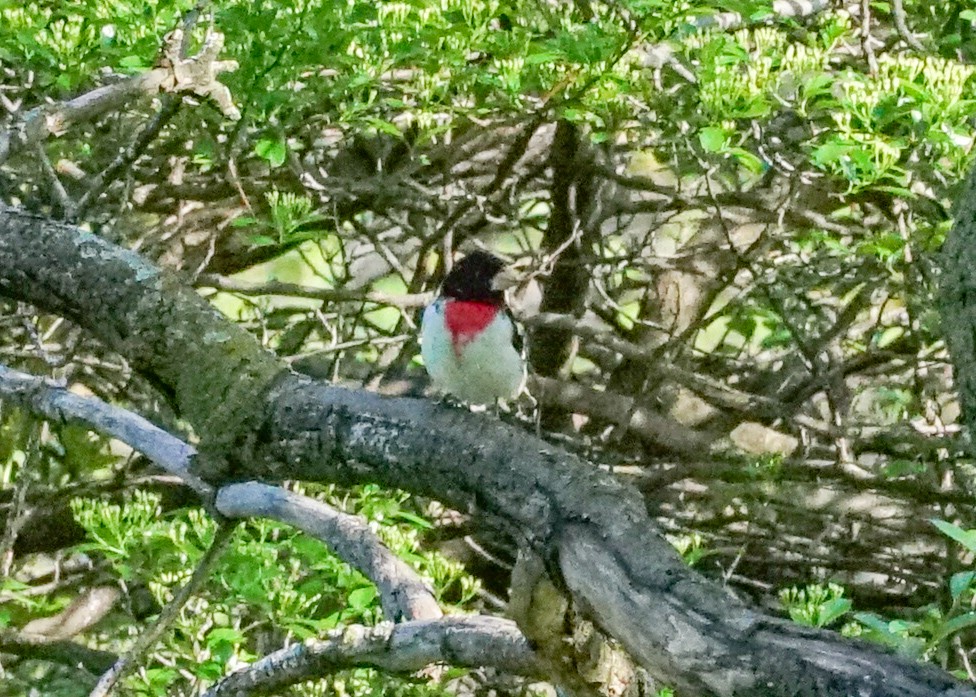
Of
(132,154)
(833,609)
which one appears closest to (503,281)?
(132,154)

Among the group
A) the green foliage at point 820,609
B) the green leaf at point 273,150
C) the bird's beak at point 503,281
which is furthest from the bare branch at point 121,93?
the green foliage at point 820,609

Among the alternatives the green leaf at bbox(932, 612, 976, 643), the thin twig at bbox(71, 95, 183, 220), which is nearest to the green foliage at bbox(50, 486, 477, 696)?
the thin twig at bbox(71, 95, 183, 220)

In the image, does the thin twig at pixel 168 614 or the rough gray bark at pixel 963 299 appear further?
the thin twig at pixel 168 614

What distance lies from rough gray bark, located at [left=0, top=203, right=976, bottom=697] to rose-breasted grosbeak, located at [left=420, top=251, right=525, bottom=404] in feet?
3.39

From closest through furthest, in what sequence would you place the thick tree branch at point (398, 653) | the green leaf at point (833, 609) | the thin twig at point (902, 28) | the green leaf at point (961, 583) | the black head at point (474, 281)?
1. the thick tree branch at point (398, 653)
2. the green leaf at point (961, 583)
3. the green leaf at point (833, 609)
4. the black head at point (474, 281)
5. the thin twig at point (902, 28)

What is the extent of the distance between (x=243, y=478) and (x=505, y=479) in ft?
2.37

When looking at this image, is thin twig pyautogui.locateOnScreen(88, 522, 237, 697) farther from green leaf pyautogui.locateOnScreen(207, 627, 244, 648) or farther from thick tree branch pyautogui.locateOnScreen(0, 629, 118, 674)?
thick tree branch pyautogui.locateOnScreen(0, 629, 118, 674)

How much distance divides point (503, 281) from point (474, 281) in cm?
8

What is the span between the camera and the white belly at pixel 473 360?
10.8ft

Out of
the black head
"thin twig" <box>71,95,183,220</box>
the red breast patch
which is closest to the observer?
"thin twig" <box>71,95,183,220</box>

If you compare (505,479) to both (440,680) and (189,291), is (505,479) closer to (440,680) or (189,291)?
(189,291)

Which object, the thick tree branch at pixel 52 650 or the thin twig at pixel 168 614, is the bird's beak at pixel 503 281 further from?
the thick tree branch at pixel 52 650

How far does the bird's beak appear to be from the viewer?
11.2 ft

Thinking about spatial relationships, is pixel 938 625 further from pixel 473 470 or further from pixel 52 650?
pixel 52 650
